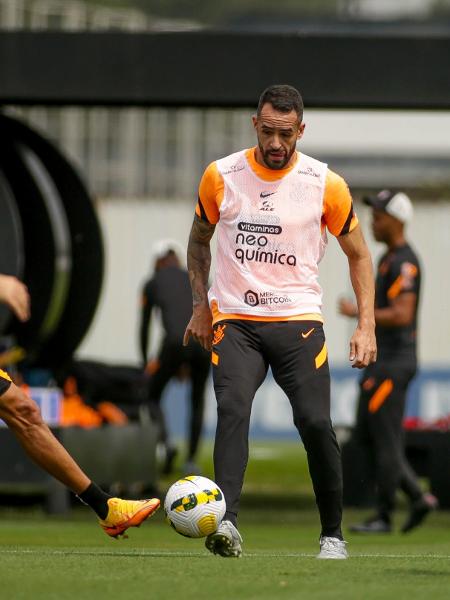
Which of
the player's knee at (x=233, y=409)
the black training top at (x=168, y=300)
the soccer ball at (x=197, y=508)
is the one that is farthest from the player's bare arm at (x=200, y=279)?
the black training top at (x=168, y=300)

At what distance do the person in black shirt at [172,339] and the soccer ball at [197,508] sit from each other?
7.65 metres

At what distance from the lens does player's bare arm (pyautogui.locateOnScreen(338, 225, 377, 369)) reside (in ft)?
24.5

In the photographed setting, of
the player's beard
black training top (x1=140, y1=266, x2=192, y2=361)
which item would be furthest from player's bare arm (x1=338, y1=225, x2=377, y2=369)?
black training top (x1=140, y1=266, x2=192, y2=361)

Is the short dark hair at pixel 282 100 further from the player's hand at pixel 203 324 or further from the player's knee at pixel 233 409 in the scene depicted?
the player's knee at pixel 233 409

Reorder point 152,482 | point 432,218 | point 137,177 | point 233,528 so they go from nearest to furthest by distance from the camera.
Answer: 1. point 233,528
2. point 152,482
3. point 432,218
4. point 137,177

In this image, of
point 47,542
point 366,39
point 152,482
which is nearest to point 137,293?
point 152,482

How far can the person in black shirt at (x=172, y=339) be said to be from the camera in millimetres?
15484

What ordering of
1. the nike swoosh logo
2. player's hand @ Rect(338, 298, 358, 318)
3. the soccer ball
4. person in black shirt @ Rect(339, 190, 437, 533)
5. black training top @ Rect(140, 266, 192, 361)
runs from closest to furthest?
1. the soccer ball
2. the nike swoosh logo
3. player's hand @ Rect(338, 298, 358, 318)
4. person in black shirt @ Rect(339, 190, 437, 533)
5. black training top @ Rect(140, 266, 192, 361)

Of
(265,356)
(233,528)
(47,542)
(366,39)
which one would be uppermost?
(366,39)

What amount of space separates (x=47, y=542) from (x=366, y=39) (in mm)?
4573

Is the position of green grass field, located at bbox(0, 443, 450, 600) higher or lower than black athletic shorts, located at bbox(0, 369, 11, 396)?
lower

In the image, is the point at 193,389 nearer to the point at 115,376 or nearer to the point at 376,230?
the point at 115,376

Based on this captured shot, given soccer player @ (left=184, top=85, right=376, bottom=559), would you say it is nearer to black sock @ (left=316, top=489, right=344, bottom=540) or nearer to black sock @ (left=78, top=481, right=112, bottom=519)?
black sock @ (left=316, top=489, right=344, bottom=540)

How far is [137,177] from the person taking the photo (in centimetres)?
3114
